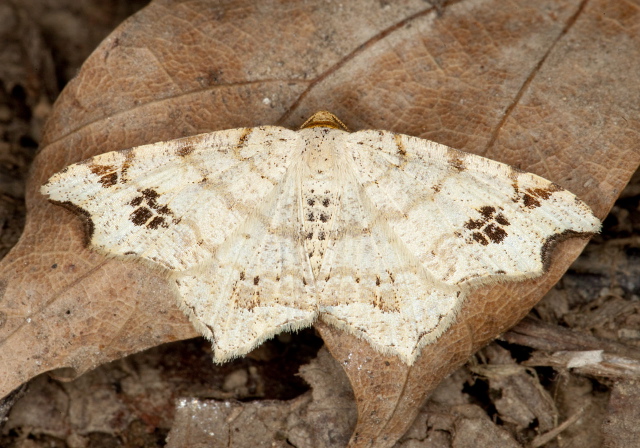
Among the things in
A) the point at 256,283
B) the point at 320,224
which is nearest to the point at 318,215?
the point at 320,224

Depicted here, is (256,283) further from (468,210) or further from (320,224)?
(468,210)

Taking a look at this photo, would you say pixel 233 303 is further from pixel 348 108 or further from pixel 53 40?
pixel 53 40

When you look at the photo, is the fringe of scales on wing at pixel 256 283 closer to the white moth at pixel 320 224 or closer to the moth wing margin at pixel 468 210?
the white moth at pixel 320 224

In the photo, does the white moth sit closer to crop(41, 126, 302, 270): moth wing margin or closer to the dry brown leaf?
crop(41, 126, 302, 270): moth wing margin

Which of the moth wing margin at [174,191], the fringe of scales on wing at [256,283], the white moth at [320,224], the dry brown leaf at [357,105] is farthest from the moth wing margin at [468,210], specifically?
the moth wing margin at [174,191]

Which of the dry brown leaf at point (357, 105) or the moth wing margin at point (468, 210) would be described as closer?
the moth wing margin at point (468, 210)

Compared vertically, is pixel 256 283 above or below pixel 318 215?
below

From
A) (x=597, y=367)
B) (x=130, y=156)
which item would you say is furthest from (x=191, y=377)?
(x=597, y=367)
